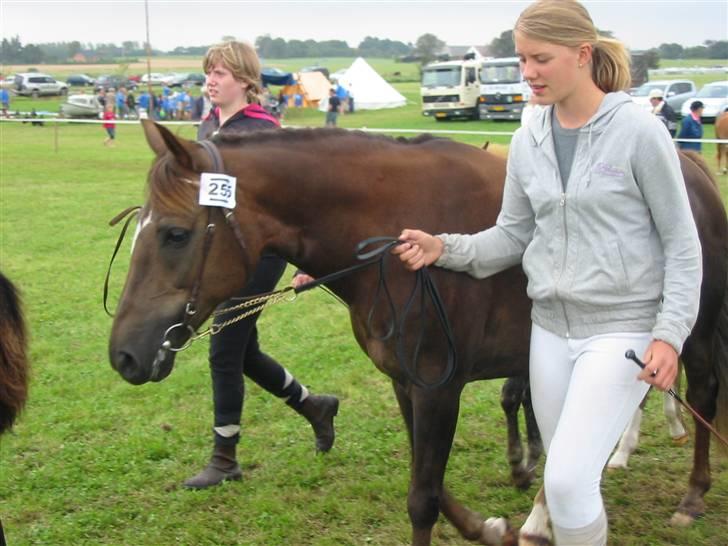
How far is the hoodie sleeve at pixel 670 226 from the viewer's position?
91.7 inches

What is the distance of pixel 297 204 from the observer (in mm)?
3002

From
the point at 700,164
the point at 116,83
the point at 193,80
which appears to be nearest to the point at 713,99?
the point at 700,164

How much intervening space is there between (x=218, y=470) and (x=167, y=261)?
6.35 ft

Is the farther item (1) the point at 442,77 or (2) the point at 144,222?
(1) the point at 442,77

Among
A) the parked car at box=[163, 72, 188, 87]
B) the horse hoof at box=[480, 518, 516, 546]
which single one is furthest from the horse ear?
the parked car at box=[163, 72, 188, 87]

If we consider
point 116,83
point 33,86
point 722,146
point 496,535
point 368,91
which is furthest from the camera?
point 116,83

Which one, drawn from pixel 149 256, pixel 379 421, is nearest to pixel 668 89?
pixel 379 421

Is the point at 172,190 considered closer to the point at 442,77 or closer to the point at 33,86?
the point at 442,77

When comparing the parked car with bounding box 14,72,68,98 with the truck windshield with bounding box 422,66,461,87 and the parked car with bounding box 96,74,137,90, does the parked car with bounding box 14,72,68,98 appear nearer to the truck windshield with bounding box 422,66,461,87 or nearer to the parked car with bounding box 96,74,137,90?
the parked car with bounding box 96,74,137,90

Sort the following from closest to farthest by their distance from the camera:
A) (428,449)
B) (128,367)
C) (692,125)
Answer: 1. (128,367)
2. (428,449)
3. (692,125)

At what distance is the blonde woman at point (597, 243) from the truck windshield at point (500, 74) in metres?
32.0

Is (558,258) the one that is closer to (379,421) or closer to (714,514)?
(714,514)

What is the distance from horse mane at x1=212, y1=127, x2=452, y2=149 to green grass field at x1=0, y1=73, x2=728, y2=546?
1246 millimetres

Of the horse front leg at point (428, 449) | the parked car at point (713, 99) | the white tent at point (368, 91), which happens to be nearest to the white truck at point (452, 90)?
the parked car at point (713, 99)
